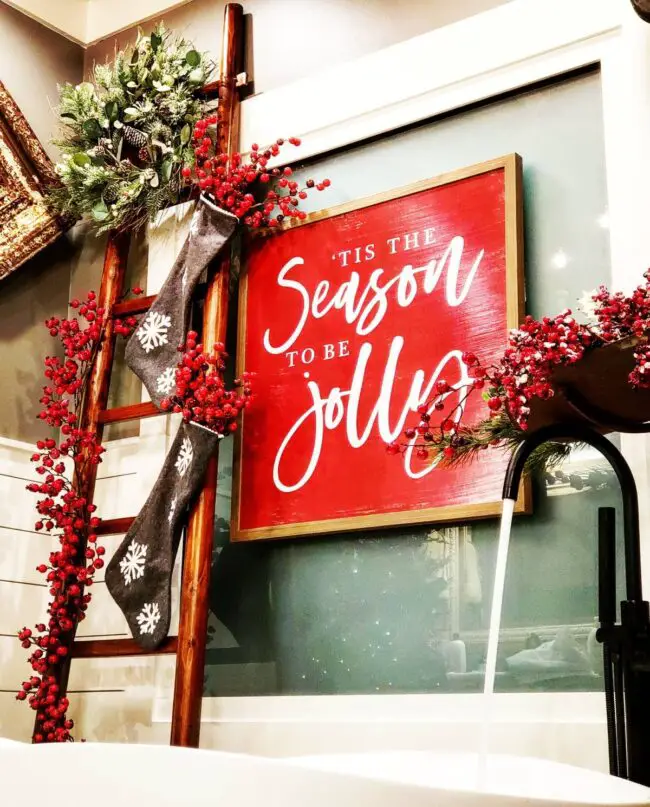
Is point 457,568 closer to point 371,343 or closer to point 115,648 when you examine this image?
point 371,343

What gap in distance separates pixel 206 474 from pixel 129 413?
32cm

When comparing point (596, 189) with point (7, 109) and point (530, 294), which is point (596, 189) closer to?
point (530, 294)

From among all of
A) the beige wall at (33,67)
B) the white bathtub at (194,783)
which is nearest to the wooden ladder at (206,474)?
the beige wall at (33,67)

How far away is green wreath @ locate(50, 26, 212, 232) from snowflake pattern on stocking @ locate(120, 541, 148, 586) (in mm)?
821

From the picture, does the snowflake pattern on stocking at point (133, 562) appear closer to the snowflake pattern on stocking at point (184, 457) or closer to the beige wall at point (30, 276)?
the snowflake pattern on stocking at point (184, 457)

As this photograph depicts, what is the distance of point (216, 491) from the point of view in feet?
7.19

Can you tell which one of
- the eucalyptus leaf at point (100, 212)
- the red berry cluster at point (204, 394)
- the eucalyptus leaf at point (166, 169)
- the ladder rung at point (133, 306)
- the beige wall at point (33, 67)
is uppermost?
the beige wall at point (33, 67)

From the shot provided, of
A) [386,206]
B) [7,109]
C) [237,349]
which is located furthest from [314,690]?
[7,109]

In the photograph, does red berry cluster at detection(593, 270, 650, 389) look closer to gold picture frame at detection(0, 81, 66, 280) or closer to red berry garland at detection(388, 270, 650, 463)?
red berry garland at detection(388, 270, 650, 463)

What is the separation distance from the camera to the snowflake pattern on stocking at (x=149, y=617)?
203 centimetres

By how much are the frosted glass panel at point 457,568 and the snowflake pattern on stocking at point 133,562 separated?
203 mm

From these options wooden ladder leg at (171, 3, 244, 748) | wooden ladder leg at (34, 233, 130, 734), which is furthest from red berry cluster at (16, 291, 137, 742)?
wooden ladder leg at (171, 3, 244, 748)

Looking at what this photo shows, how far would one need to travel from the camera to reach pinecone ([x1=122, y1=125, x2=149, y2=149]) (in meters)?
2.40

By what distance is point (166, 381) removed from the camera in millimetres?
2195
